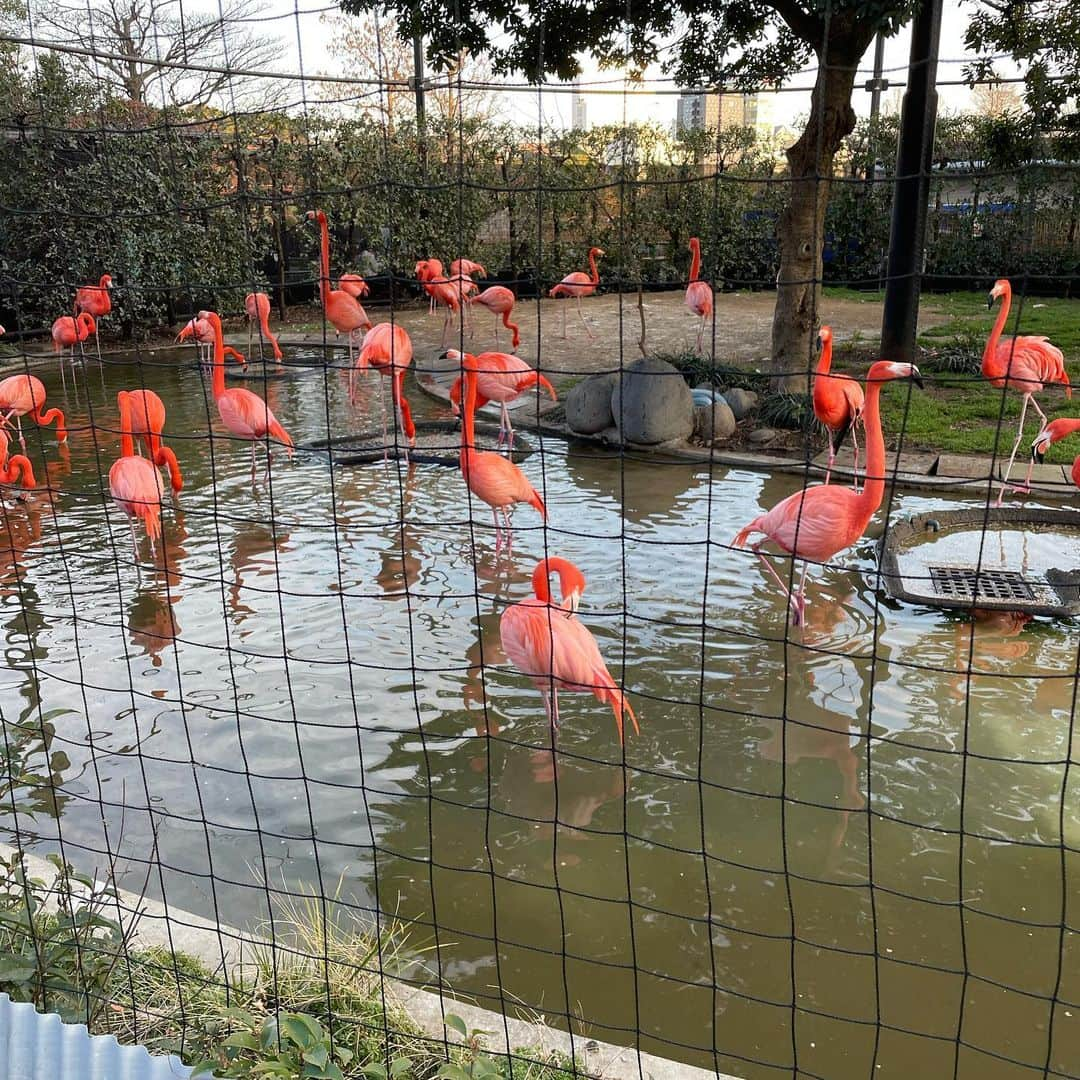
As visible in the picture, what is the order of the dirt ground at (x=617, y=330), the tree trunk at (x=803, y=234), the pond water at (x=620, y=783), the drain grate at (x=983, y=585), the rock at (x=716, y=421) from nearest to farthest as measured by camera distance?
the pond water at (x=620, y=783)
the drain grate at (x=983, y=585)
the tree trunk at (x=803, y=234)
the rock at (x=716, y=421)
the dirt ground at (x=617, y=330)

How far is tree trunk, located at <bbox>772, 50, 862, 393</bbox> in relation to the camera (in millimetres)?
6586

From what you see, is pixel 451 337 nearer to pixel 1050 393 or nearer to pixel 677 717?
pixel 1050 393

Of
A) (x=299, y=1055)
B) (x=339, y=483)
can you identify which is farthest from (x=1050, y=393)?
(x=299, y=1055)

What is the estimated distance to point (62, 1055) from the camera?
1810 mm

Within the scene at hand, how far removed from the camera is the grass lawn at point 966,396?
6.48 meters

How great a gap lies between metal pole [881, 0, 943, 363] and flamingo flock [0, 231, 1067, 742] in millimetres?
1344

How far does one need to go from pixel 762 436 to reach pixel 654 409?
73cm

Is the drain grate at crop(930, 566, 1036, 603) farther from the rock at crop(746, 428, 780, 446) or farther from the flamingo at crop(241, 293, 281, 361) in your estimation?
the flamingo at crop(241, 293, 281, 361)

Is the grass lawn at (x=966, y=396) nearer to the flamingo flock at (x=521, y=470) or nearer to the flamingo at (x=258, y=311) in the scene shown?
the flamingo flock at (x=521, y=470)

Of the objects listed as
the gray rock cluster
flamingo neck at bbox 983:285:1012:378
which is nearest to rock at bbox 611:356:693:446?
the gray rock cluster

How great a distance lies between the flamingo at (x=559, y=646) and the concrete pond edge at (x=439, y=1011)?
1.04m

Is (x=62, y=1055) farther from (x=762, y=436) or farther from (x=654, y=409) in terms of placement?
(x=762, y=436)

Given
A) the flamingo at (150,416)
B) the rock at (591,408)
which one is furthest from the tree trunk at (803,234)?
the flamingo at (150,416)

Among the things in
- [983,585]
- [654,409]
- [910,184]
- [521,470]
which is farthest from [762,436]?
[983,585]
